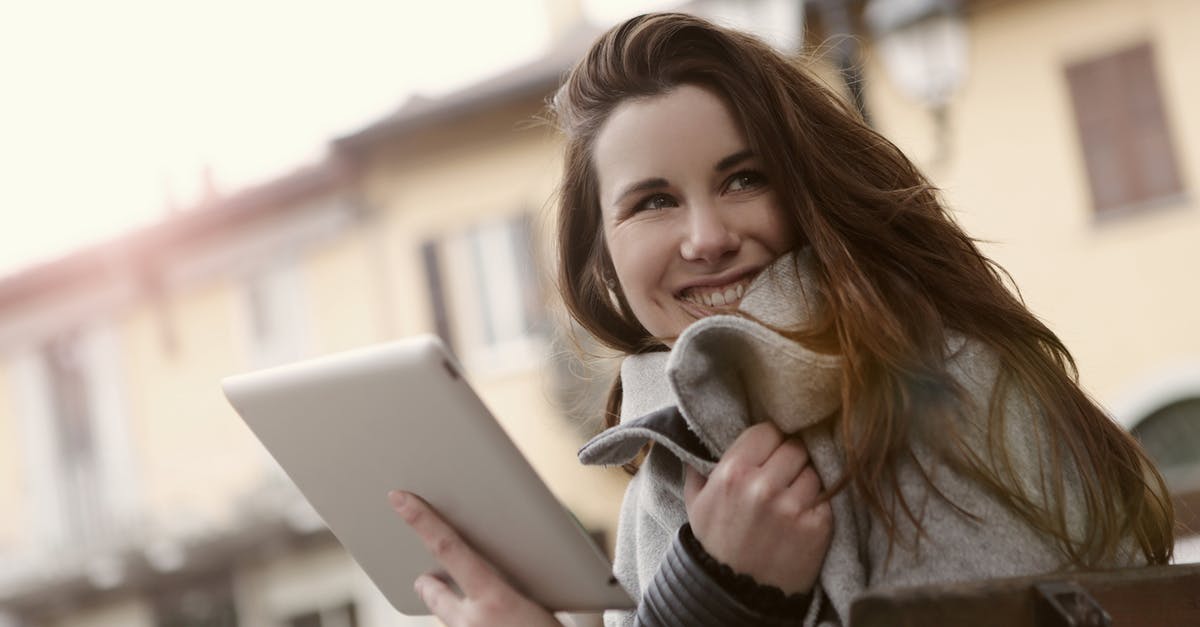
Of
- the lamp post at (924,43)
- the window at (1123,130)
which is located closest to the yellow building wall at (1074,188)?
the window at (1123,130)

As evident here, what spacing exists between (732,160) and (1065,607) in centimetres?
65

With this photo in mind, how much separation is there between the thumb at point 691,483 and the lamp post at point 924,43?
14.3 feet

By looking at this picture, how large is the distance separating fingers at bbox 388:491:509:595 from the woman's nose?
1.34 ft

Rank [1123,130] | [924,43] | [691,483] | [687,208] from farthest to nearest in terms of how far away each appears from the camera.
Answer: [1123,130]
[924,43]
[687,208]
[691,483]

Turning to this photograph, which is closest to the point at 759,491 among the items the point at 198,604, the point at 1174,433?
the point at 1174,433

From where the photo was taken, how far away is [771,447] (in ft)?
4.94

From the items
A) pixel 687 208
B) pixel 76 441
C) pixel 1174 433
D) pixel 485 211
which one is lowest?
pixel 1174 433

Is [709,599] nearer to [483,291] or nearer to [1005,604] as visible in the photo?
[1005,604]

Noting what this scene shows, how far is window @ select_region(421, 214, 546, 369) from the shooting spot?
531 inches

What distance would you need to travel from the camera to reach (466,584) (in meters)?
1.67

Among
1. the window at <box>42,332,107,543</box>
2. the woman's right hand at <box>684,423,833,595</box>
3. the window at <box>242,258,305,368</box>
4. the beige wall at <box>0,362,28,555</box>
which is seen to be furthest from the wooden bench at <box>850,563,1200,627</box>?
the beige wall at <box>0,362,28,555</box>

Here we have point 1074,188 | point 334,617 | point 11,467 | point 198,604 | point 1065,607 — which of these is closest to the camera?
point 1065,607

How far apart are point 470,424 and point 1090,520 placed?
0.63 meters

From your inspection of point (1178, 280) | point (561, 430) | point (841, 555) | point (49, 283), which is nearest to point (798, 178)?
point (841, 555)
